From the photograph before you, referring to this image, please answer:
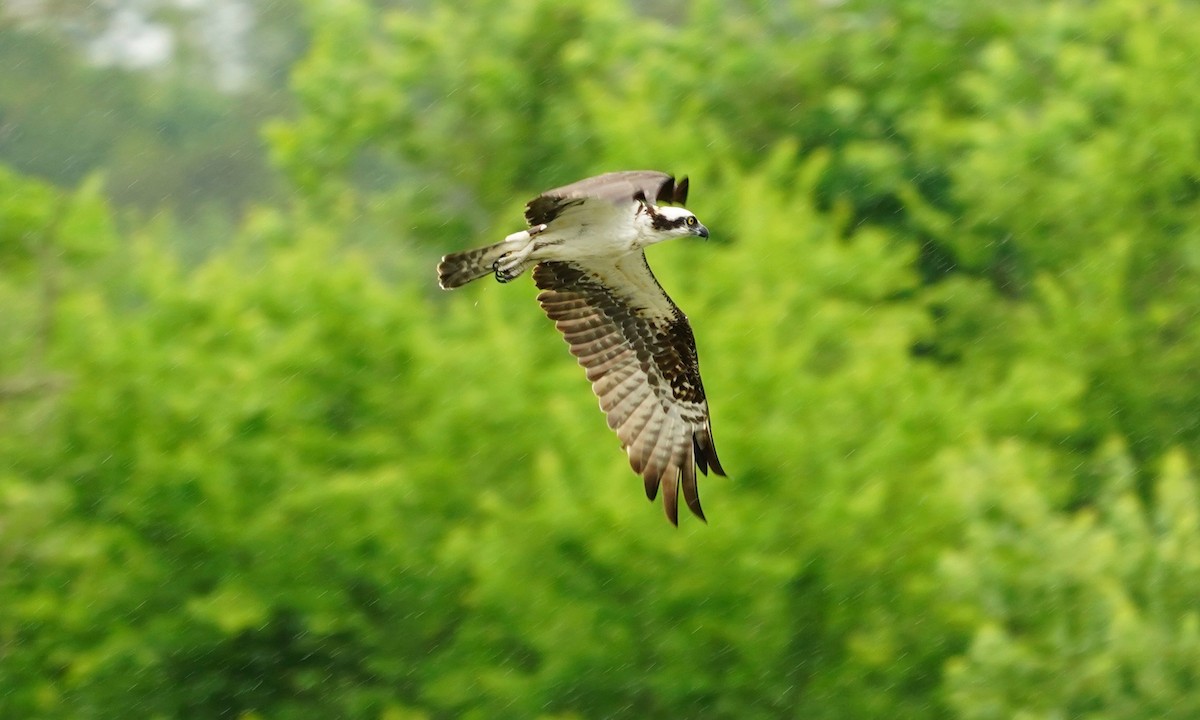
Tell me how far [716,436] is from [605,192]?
29.7ft

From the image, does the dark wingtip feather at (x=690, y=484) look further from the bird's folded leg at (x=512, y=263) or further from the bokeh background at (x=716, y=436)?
the bokeh background at (x=716, y=436)

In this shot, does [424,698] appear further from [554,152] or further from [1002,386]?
[554,152]

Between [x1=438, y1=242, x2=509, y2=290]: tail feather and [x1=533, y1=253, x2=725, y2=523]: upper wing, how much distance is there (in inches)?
27.8

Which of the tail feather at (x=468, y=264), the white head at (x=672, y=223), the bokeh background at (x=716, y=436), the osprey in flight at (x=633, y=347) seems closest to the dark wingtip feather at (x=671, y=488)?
the osprey in flight at (x=633, y=347)

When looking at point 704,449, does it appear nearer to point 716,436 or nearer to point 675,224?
point 675,224

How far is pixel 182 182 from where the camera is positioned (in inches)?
2795

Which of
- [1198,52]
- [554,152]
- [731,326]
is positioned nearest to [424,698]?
[731,326]

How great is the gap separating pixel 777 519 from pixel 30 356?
7.28 m

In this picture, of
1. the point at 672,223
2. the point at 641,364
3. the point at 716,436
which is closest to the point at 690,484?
the point at 641,364

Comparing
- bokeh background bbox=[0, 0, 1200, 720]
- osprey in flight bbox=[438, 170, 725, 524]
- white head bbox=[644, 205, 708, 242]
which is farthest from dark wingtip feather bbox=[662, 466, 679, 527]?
bokeh background bbox=[0, 0, 1200, 720]

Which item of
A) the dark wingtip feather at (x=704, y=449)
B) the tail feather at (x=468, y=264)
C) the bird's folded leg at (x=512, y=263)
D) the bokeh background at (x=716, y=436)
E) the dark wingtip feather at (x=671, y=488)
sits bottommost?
the dark wingtip feather at (x=671, y=488)

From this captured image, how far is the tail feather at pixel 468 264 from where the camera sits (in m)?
9.37

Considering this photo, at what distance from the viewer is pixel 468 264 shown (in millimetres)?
9477

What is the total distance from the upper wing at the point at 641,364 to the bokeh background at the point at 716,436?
19.5ft
